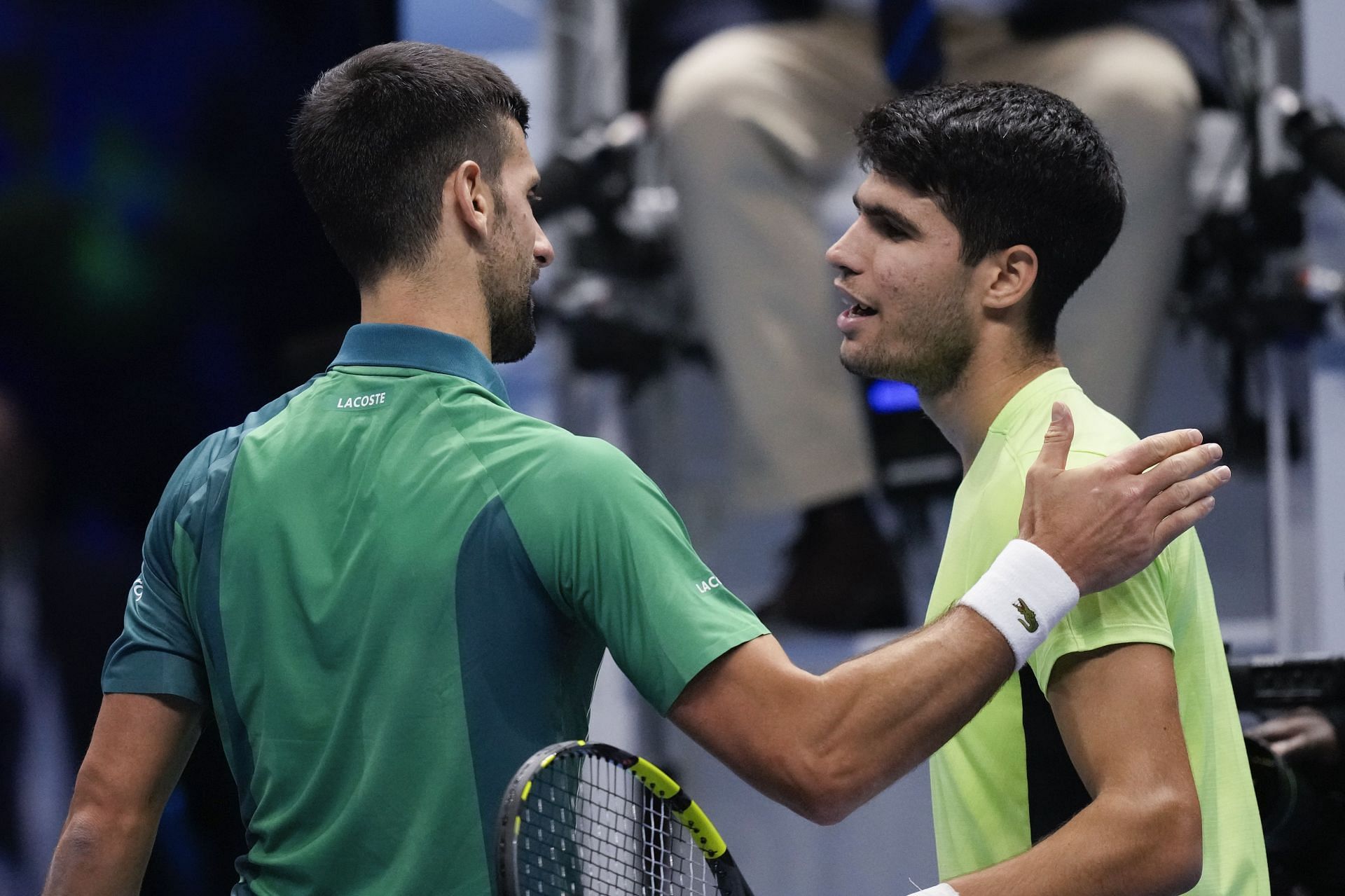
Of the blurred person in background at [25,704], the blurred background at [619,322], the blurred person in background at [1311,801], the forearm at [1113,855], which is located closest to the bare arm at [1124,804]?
the forearm at [1113,855]

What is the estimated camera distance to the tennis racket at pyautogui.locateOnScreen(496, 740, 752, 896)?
1.03 meters

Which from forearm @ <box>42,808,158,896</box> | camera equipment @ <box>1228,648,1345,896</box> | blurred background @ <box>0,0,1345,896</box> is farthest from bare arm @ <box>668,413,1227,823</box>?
blurred background @ <box>0,0,1345,896</box>

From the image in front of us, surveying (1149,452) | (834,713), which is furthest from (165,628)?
(1149,452)

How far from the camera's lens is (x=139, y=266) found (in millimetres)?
2633

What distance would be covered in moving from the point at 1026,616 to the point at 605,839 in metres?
0.34

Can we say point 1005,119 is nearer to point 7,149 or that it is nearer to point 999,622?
point 999,622

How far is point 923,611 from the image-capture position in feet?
10.0

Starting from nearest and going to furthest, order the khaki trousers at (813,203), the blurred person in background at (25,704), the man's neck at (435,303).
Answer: the man's neck at (435,303), the blurred person in background at (25,704), the khaki trousers at (813,203)

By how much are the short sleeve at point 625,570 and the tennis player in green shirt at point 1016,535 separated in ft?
0.76

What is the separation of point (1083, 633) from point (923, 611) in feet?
6.26

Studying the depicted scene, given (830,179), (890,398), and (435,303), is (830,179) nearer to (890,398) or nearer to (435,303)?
(890,398)

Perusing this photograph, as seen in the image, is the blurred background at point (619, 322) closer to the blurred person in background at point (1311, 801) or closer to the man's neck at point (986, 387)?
the blurred person in background at point (1311, 801)

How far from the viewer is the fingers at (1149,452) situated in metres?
1.15

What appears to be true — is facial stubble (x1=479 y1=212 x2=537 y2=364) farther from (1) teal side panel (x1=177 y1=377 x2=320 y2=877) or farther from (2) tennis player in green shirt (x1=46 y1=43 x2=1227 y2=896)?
(1) teal side panel (x1=177 y1=377 x2=320 y2=877)
